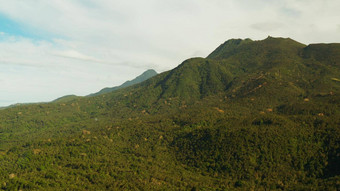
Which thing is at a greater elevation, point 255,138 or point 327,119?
point 327,119

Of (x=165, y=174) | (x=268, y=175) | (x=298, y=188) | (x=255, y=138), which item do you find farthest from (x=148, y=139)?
(x=298, y=188)

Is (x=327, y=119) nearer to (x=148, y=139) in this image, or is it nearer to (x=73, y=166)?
(x=148, y=139)

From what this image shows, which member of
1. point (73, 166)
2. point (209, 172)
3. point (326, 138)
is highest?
point (326, 138)

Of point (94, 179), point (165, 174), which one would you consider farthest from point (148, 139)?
point (94, 179)

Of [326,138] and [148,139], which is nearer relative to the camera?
[326,138]

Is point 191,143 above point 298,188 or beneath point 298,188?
above

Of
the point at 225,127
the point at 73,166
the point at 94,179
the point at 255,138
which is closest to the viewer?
the point at 94,179

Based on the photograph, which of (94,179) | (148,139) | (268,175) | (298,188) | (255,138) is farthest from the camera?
(148,139)

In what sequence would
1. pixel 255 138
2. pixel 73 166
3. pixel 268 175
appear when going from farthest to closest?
pixel 255 138, pixel 73 166, pixel 268 175

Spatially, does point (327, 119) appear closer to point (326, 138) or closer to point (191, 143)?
point (326, 138)
